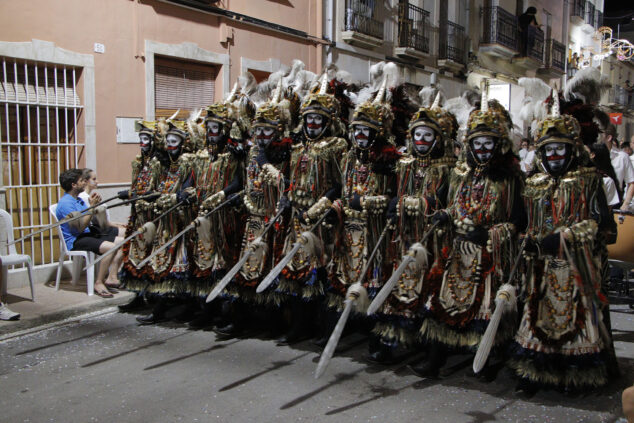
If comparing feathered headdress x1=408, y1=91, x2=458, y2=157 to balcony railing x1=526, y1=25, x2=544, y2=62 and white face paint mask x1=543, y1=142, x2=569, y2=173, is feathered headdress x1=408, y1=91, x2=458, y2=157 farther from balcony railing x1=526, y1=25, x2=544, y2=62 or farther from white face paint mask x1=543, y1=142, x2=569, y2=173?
balcony railing x1=526, y1=25, x2=544, y2=62

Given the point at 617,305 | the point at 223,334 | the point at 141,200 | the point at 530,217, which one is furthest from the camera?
the point at 617,305

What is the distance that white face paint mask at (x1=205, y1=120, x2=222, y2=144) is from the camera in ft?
19.9

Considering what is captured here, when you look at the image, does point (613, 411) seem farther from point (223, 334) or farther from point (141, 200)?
point (141, 200)

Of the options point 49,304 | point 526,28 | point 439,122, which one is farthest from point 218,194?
point 526,28

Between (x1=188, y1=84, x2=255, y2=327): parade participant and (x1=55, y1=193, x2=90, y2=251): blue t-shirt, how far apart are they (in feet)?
6.74

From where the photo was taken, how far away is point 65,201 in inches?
290

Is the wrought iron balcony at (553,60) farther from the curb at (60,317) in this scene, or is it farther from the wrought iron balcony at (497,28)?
the curb at (60,317)

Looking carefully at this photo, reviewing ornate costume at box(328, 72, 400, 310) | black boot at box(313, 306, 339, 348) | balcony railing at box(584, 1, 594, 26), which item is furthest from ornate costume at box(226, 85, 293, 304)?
balcony railing at box(584, 1, 594, 26)

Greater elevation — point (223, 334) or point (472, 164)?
point (472, 164)

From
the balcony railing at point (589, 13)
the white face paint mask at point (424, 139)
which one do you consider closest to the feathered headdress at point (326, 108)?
the white face paint mask at point (424, 139)

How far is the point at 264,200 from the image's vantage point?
5.73 metres

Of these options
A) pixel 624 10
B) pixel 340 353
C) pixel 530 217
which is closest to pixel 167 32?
pixel 340 353

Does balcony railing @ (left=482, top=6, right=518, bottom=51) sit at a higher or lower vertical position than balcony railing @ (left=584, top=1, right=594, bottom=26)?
lower

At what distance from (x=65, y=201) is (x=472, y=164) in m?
5.05
